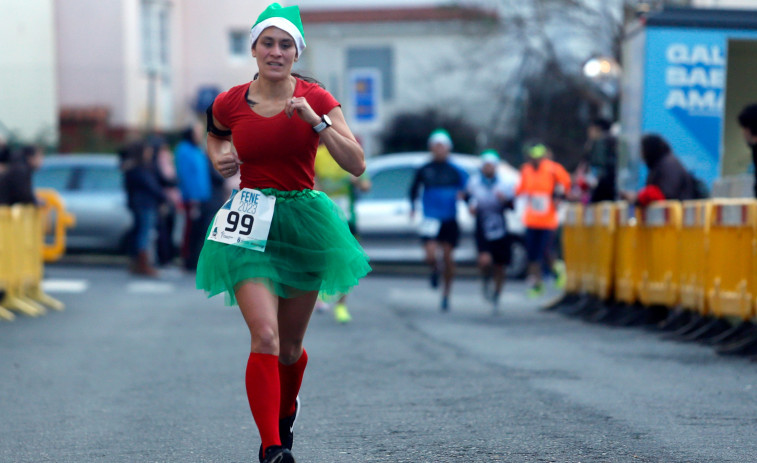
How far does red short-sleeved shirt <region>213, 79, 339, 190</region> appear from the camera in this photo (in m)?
5.09

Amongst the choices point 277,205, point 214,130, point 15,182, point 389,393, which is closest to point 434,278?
point 15,182

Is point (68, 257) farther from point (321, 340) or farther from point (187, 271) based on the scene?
point (321, 340)

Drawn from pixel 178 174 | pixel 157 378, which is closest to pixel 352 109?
pixel 178 174

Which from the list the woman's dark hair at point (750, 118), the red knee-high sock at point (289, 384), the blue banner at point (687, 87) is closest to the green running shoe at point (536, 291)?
the blue banner at point (687, 87)

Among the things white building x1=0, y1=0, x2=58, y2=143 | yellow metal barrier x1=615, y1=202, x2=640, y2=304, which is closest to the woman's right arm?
yellow metal barrier x1=615, y1=202, x2=640, y2=304

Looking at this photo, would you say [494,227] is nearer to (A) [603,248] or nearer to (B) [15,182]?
(A) [603,248]

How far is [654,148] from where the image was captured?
11773mm

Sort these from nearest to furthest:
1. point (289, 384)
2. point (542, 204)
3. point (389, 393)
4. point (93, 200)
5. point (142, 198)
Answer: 1. point (289, 384)
2. point (389, 393)
3. point (542, 204)
4. point (142, 198)
5. point (93, 200)

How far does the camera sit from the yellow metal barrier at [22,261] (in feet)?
42.9

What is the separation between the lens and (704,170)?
12.9 meters

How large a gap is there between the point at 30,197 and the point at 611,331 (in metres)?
6.52

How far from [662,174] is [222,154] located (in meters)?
7.36

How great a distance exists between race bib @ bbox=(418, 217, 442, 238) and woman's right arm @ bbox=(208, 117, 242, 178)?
9446mm

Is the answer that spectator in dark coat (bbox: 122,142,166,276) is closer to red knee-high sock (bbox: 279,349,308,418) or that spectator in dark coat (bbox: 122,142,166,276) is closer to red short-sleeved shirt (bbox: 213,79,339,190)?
red knee-high sock (bbox: 279,349,308,418)
